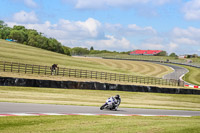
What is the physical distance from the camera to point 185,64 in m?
123

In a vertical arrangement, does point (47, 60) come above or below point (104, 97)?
above

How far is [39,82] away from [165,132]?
969 inches

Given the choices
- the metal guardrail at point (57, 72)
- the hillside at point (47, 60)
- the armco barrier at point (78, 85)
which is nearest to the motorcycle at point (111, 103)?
the armco barrier at point (78, 85)

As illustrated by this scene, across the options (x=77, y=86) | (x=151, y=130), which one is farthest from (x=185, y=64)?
(x=151, y=130)

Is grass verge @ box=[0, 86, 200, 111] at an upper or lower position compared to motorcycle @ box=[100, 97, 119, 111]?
lower

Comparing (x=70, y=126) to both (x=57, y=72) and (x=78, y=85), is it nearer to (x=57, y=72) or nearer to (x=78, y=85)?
(x=78, y=85)

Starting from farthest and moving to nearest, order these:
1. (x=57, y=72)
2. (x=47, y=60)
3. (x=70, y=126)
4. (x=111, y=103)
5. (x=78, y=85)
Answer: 1. (x=47, y=60)
2. (x=57, y=72)
3. (x=78, y=85)
4. (x=111, y=103)
5. (x=70, y=126)

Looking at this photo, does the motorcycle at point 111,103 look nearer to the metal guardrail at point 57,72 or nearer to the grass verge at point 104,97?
the grass verge at point 104,97

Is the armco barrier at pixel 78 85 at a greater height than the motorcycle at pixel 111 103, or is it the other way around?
the motorcycle at pixel 111 103

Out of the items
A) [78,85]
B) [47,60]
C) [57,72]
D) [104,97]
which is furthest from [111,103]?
[47,60]

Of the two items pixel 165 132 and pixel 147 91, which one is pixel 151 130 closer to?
pixel 165 132

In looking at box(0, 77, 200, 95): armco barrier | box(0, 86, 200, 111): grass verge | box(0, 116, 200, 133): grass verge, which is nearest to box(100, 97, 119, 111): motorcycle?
box(0, 116, 200, 133): grass verge

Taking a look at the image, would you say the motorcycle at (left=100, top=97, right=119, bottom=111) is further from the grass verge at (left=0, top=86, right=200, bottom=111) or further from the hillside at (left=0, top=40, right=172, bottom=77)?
the hillside at (left=0, top=40, right=172, bottom=77)

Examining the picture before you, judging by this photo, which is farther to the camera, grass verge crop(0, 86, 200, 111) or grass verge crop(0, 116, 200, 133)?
grass verge crop(0, 86, 200, 111)
